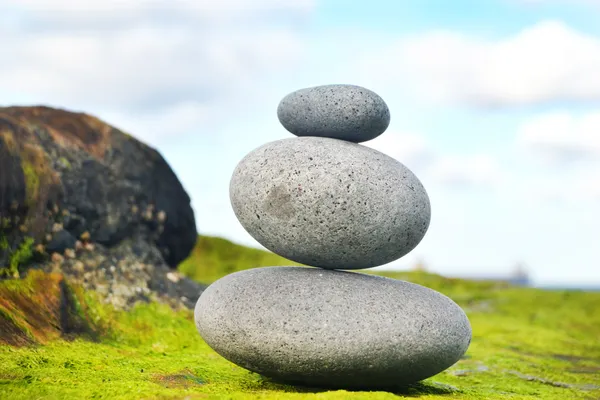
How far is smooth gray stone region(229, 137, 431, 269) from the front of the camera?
7.21 meters

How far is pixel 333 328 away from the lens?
702cm

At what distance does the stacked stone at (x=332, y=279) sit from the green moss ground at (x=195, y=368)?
0.45 metres

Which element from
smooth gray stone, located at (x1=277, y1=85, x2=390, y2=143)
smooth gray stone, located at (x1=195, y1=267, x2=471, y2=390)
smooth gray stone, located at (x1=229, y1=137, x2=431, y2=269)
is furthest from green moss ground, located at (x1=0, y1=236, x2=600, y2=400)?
smooth gray stone, located at (x1=277, y1=85, x2=390, y2=143)

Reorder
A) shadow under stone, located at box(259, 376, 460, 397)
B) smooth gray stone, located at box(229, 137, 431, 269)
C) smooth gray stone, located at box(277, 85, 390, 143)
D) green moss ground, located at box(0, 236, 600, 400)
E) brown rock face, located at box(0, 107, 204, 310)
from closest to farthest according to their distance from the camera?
green moss ground, located at box(0, 236, 600, 400)
smooth gray stone, located at box(229, 137, 431, 269)
shadow under stone, located at box(259, 376, 460, 397)
smooth gray stone, located at box(277, 85, 390, 143)
brown rock face, located at box(0, 107, 204, 310)

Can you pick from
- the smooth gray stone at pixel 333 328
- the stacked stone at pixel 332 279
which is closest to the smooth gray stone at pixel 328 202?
the stacked stone at pixel 332 279

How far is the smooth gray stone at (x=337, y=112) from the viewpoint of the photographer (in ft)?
26.0

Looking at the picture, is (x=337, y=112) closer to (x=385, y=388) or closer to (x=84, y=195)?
(x=385, y=388)

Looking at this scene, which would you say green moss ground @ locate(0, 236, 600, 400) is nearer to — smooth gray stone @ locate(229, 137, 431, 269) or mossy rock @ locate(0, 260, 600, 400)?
mossy rock @ locate(0, 260, 600, 400)

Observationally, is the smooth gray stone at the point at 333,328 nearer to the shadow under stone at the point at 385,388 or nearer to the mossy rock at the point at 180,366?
the shadow under stone at the point at 385,388

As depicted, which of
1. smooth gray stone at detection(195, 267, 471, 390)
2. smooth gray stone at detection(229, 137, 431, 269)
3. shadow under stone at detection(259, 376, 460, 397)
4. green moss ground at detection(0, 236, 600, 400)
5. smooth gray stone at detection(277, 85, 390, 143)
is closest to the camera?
green moss ground at detection(0, 236, 600, 400)

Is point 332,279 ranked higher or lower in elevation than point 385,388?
higher

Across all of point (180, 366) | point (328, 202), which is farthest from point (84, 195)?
point (328, 202)

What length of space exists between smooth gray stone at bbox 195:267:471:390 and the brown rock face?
468 centimetres

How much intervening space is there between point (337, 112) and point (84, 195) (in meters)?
6.17
